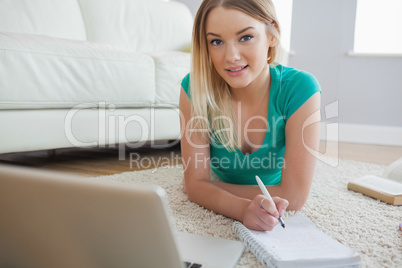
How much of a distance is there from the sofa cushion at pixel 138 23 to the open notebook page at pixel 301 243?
1.85 meters

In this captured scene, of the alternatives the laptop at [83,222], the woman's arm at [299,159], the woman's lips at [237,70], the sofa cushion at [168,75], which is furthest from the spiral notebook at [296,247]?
the sofa cushion at [168,75]

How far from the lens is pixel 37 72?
53.6 inches

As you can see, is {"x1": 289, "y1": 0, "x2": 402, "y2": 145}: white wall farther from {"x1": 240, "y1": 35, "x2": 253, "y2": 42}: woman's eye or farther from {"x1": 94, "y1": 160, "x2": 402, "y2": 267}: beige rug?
{"x1": 240, "y1": 35, "x2": 253, "y2": 42}: woman's eye

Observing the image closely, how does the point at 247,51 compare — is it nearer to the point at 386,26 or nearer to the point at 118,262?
the point at 118,262

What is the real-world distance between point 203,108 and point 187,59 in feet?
2.88

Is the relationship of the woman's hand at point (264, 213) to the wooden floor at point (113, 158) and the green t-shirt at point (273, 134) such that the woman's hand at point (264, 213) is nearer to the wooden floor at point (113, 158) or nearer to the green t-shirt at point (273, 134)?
the green t-shirt at point (273, 134)

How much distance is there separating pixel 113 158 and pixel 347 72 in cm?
193

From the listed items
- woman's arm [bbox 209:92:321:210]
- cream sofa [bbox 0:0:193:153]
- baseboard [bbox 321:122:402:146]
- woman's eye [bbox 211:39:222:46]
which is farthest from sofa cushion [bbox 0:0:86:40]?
baseboard [bbox 321:122:402:146]

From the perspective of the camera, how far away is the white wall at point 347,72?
2701 millimetres

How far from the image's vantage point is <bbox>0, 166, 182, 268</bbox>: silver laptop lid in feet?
1.33

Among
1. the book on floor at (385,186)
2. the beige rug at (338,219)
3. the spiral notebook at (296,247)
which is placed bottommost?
the beige rug at (338,219)

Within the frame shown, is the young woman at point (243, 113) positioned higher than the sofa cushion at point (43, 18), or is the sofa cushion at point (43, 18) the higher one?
the sofa cushion at point (43, 18)

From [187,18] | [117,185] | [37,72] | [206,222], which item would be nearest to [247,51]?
[206,222]

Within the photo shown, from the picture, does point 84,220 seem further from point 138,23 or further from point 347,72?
point 347,72
